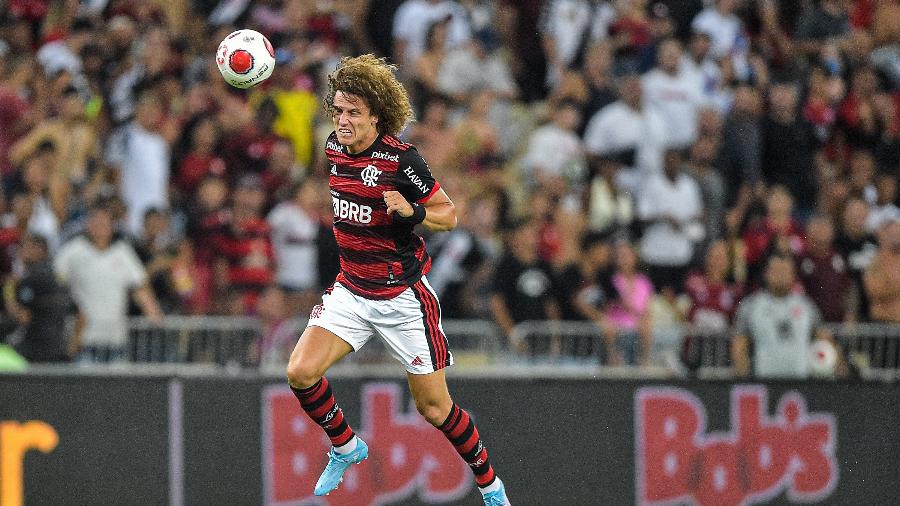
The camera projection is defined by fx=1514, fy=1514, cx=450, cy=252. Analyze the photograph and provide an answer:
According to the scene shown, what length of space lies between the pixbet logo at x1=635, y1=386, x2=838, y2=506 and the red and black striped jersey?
168 inches

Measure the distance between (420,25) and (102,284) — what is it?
5234 mm

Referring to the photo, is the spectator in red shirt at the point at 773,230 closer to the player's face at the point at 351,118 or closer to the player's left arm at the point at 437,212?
the player's left arm at the point at 437,212

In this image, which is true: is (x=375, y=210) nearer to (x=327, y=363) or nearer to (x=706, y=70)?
(x=327, y=363)

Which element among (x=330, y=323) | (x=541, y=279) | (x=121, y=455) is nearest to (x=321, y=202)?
(x=541, y=279)

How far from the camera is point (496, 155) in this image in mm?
15727

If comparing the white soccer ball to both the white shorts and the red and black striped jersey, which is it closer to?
the white shorts

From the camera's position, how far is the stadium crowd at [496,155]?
13.9 m

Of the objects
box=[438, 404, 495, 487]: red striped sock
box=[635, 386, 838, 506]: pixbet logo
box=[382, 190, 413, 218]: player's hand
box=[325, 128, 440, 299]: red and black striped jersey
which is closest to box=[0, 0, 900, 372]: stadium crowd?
box=[635, 386, 838, 506]: pixbet logo

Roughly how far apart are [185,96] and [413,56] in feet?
8.31

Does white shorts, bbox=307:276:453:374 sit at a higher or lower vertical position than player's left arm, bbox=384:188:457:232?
lower

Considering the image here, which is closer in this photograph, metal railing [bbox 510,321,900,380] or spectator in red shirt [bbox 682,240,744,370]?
metal railing [bbox 510,321,900,380]

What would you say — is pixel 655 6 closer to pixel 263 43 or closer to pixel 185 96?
pixel 185 96

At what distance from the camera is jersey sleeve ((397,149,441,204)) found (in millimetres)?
9359

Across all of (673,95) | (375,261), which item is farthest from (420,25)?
(375,261)
